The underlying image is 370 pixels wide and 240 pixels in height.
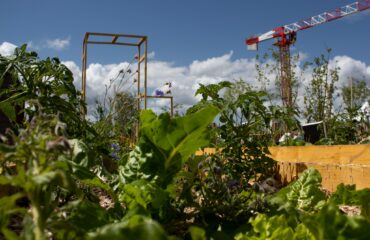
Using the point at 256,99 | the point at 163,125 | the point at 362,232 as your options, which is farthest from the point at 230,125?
the point at 362,232

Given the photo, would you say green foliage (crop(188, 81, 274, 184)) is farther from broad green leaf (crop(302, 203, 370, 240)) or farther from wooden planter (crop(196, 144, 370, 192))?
broad green leaf (crop(302, 203, 370, 240))

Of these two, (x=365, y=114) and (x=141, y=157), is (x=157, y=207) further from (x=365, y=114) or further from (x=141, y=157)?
(x=365, y=114)

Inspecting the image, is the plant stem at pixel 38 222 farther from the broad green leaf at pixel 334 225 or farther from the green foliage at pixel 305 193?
the green foliage at pixel 305 193

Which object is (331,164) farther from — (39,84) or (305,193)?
(39,84)

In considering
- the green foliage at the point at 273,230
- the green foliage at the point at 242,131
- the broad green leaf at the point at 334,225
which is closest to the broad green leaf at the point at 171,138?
the green foliage at the point at 273,230

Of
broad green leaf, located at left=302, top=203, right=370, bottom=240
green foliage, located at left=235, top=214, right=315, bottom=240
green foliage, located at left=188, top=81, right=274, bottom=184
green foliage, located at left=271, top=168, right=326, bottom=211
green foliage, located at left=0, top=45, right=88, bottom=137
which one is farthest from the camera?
green foliage, located at left=188, top=81, right=274, bottom=184

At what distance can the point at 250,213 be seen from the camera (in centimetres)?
171

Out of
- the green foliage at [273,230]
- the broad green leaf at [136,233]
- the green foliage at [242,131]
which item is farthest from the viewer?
the green foliage at [242,131]

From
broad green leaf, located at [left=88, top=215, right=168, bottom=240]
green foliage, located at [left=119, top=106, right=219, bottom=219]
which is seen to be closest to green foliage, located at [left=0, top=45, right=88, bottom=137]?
green foliage, located at [left=119, top=106, right=219, bottom=219]

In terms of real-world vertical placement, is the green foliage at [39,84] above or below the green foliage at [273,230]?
above

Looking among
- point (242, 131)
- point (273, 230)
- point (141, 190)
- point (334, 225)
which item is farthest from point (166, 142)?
point (242, 131)

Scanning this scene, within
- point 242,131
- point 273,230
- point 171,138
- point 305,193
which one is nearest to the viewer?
point 273,230

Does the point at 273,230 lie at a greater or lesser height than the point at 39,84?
lesser

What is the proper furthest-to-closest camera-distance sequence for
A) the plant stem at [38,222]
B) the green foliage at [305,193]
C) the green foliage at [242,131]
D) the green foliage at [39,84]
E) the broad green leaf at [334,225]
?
the green foliage at [242,131]
the green foliage at [305,193]
the green foliage at [39,84]
the broad green leaf at [334,225]
the plant stem at [38,222]
